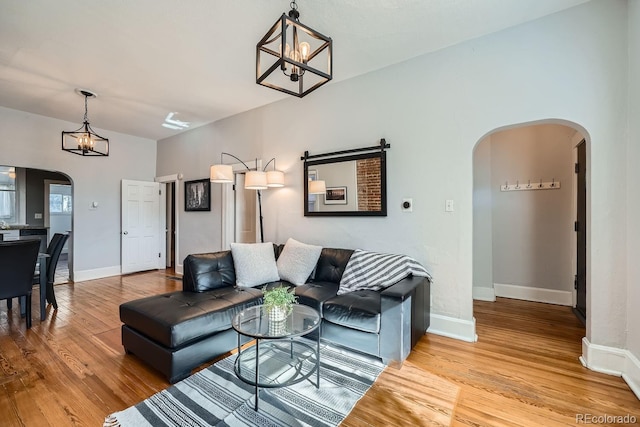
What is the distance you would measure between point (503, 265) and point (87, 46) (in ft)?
18.8

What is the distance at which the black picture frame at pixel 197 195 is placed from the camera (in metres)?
5.21

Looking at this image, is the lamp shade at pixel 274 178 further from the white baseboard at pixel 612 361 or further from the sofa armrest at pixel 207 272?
the white baseboard at pixel 612 361

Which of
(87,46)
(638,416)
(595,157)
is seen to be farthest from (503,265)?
(87,46)

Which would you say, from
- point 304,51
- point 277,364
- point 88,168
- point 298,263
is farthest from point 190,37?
point 88,168

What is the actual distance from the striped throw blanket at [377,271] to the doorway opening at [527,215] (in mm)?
1799

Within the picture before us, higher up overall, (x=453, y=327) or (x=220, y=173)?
(x=220, y=173)

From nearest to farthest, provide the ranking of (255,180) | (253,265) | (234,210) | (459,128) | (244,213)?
1. (459,128)
2. (253,265)
3. (255,180)
4. (234,210)
5. (244,213)

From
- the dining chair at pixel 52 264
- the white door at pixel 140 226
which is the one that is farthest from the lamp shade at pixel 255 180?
the white door at pixel 140 226

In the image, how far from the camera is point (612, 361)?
83.1 inches

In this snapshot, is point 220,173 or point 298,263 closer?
point 298,263

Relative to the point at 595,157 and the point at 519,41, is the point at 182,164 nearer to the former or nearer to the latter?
the point at 519,41

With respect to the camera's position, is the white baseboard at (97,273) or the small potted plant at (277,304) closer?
the small potted plant at (277,304)

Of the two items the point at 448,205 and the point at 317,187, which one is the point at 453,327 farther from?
the point at 317,187

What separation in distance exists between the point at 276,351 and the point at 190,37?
298 cm
